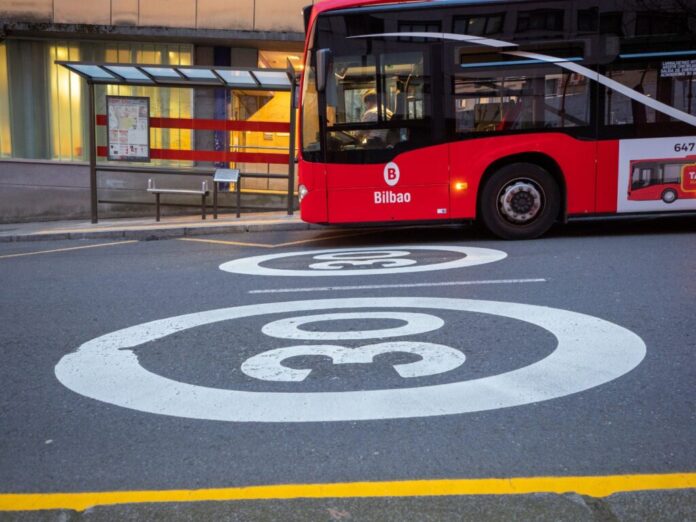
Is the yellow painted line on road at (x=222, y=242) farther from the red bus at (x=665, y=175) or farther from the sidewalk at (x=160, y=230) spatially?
the red bus at (x=665, y=175)

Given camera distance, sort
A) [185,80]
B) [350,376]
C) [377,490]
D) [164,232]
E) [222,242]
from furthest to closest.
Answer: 1. [185,80]
2. [164,232]
3. [222,242]
4. [350,376]
5. [377,490]

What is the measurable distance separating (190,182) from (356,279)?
1134 cm

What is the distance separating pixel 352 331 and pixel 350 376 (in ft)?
3.11

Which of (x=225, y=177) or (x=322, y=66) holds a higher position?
(x=322, y=66)

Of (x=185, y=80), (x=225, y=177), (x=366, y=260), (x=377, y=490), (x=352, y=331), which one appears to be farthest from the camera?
(x=185, y=80)

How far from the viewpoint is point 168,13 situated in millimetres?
17734

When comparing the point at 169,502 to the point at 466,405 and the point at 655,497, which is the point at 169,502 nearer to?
the point at 466,405

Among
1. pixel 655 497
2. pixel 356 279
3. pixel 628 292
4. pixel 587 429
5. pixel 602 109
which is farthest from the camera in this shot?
pixel 602 109

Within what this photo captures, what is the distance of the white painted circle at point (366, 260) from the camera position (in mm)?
7645

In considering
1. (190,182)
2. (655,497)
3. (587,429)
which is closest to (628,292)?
(587,429)

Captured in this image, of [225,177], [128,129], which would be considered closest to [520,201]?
[225,177]

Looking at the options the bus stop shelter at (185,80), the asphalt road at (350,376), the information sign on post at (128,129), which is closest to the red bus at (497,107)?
the asphalt road at (350,376)

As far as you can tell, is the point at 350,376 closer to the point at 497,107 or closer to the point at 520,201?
the point at 520,201

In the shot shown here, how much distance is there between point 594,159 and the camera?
9703 millimetres
